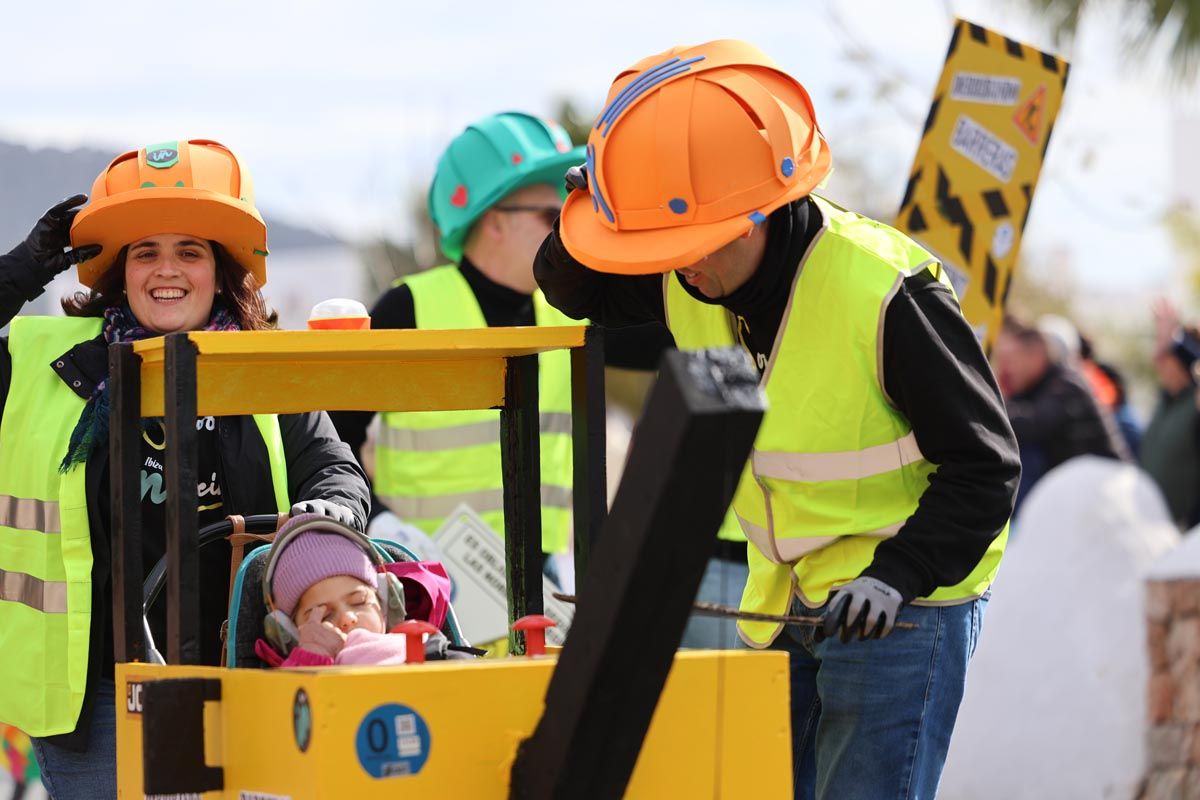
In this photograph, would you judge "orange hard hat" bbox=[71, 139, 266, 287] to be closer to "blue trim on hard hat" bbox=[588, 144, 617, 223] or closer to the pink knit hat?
the pink knit hat

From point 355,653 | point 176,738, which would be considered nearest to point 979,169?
point 355,653

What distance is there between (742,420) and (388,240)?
69.4ft

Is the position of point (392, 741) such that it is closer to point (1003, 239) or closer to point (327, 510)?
point (327, 510)

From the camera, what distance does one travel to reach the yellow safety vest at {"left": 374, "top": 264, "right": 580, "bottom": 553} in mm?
5602

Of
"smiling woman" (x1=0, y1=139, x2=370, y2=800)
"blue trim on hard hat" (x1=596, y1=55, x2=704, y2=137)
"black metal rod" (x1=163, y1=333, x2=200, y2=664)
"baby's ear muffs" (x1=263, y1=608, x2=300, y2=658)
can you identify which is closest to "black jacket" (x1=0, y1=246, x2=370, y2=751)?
"smiling woman" (x1=0, y1=139, x2=370, y2=800)

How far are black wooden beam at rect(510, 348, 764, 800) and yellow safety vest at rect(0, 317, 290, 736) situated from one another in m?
1.42

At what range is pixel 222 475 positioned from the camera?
396cm

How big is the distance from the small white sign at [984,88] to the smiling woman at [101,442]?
7.89 feet

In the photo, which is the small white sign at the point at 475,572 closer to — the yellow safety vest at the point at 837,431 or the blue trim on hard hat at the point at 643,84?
the yellow safety vest at the point at 837,431

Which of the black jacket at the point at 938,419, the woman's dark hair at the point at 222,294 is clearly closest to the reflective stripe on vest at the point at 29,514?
the woman's dark hair at the point at 222,294

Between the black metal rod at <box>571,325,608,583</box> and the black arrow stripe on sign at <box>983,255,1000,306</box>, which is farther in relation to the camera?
the black arrow stripe on sign at <box>983,255,1000,306</box>

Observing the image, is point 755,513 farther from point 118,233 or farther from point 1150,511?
point 1150,511

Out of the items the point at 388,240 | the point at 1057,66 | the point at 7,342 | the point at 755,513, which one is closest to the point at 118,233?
the point at 7,342

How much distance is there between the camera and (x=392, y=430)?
5629mm
